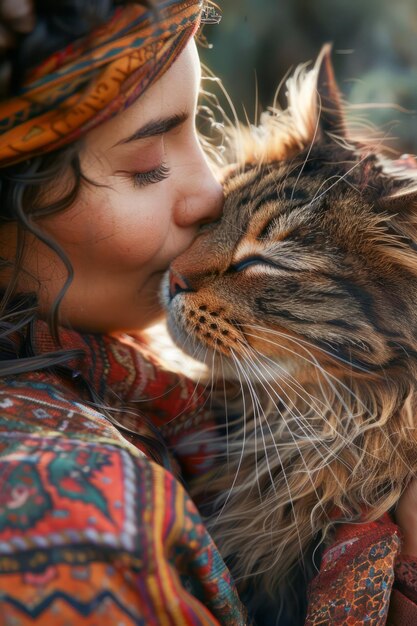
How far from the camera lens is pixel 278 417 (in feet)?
4.44

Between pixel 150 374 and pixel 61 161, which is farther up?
pixel 61 161

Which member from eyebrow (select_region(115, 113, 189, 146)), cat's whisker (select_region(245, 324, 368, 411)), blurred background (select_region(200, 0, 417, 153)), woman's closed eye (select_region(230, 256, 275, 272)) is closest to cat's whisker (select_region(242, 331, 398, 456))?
cat's whisker (select_region(245, 324, 368, 411))

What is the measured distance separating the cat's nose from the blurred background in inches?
42.9

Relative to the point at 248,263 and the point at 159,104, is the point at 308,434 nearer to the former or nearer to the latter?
the point at 248,263

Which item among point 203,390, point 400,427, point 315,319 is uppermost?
point 315,319

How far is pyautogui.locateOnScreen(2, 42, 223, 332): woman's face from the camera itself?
1.03 metres

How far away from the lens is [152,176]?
1.11m

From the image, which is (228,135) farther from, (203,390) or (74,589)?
(74,589)

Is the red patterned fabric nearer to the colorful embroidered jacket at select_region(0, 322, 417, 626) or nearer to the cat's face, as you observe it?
the colorful embroidered jacket at select_region(0, 322, 417, 626)

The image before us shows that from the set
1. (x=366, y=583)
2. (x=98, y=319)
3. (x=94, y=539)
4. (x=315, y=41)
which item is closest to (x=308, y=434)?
(x=366, y=583)

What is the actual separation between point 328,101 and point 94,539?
A: 106 centimetres

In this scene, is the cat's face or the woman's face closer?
the woman's face

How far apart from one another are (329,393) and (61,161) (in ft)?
2.15

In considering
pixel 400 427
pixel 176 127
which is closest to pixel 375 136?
pixel 176 127
